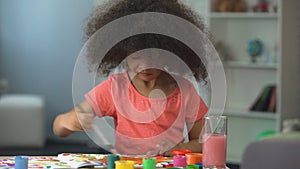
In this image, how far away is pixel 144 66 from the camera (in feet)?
6.11

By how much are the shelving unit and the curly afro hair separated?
224cm

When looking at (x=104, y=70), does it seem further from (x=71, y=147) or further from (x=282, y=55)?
(x=71, y=147)

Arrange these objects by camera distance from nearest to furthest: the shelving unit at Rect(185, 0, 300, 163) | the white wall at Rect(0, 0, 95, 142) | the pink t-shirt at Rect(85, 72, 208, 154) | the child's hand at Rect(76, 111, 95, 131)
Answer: the child's hand at Rect(76, 111, 95, 131) → the pink t-shirt at Rect(85, 72, 208, 154) → the shelving unit at Rect(185, 0, 300, 163) → the white wall at Rect(0, 0, 95, 142)

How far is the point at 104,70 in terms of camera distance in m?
1.99

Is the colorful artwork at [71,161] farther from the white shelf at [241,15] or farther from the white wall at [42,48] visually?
the white wall at [42,48]

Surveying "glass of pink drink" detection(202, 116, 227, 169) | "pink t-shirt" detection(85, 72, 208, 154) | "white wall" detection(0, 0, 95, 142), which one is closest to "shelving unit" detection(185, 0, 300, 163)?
"white wall" detection(0, 0, 95, 142)

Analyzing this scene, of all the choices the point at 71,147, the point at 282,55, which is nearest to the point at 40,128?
the point at 71,147

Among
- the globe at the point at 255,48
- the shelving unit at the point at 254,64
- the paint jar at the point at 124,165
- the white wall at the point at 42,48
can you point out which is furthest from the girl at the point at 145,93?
the white wall at the point at 42,48

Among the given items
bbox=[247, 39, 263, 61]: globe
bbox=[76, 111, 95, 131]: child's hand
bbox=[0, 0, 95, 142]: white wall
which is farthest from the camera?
bbox=[0, 0, 95, 142]: white wall

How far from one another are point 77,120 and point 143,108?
228 millimetres

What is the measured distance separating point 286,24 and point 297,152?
8.44ft

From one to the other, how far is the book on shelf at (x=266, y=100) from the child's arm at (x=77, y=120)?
8.11 ft

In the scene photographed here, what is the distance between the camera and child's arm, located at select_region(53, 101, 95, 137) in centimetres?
181

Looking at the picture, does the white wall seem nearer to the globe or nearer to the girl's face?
the globe
